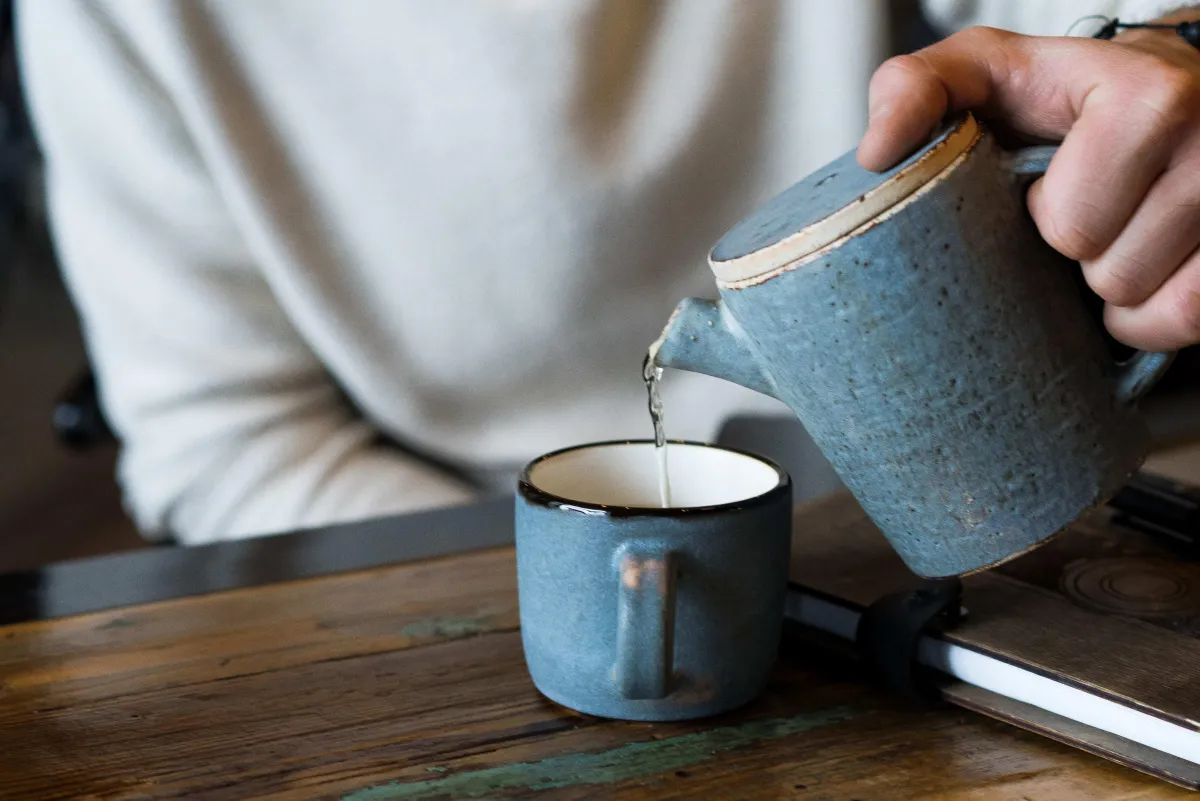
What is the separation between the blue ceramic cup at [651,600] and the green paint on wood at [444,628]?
0.08m

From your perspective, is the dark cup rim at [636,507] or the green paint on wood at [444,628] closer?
the dark cup rim at [636,507]

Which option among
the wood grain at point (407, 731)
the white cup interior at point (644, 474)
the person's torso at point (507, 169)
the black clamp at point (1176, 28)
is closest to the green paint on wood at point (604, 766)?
the wood grain at point (407, 731)

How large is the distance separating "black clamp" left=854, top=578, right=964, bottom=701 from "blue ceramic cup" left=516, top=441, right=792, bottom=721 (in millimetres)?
45

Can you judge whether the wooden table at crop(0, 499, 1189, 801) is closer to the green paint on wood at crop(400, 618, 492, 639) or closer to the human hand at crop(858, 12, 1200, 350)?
the green paint on wood at crop(400, 618, 492, 639)

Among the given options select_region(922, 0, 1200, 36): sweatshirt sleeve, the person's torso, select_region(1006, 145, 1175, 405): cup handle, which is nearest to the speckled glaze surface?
select_region(1006, 145, 1175, 405): cup handle

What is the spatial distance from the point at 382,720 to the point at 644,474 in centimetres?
18

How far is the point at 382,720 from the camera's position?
0.50m

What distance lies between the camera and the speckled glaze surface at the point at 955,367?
43 centimetres

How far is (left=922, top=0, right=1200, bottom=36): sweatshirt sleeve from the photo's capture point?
0.84 m

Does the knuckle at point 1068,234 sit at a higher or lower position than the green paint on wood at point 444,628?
higher

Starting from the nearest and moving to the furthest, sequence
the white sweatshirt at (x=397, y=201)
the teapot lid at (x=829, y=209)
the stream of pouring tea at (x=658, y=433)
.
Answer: the teapot lid at (x=829, y=209) → the stream of pouring tea at (x=658, y=433) → the white sweatshirt at (x=397, y=201)

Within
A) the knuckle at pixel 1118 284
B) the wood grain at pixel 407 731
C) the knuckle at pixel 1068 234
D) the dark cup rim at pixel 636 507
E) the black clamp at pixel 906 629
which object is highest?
the knuckle at pixel 1068 234

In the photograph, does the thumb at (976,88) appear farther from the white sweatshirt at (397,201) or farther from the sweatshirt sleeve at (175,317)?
the sweatshirt sleeve at (175,317)

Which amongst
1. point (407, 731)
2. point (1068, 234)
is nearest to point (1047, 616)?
point (1068, 234)
